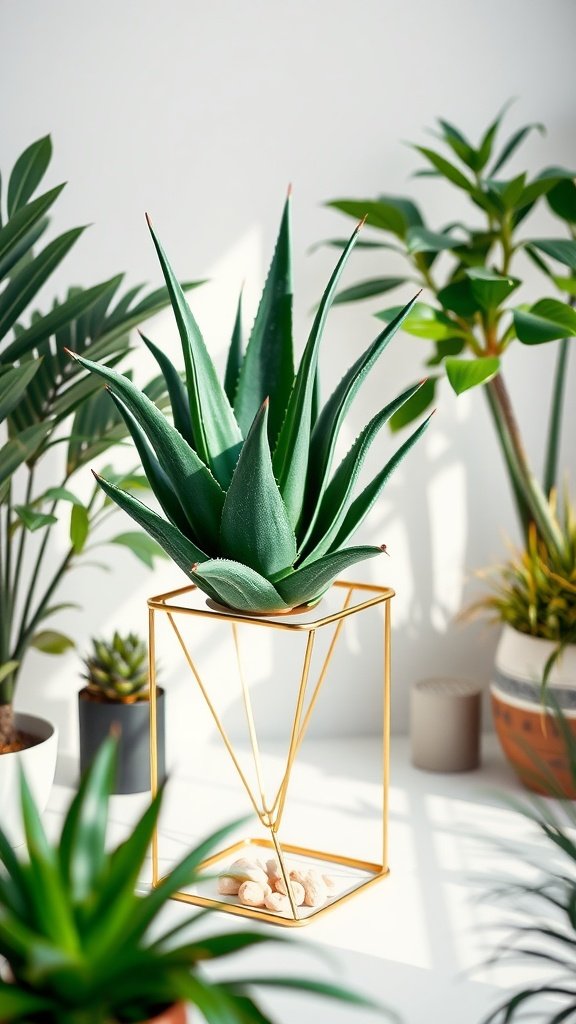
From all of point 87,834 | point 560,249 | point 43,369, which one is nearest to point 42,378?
point 43,369

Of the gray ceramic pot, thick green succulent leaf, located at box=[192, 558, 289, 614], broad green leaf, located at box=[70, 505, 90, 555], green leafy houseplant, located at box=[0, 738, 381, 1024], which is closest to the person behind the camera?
green leafy houseplant, located at box=[0, 738, 381, 1024]

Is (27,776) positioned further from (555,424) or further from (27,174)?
(555,424)

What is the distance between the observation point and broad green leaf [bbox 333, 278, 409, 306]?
2.00m

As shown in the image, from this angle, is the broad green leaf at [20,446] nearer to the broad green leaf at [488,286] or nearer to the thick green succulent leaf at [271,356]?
the thick green succulent leaf at [271,356]

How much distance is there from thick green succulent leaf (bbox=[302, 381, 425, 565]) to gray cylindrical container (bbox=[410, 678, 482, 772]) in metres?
0.72

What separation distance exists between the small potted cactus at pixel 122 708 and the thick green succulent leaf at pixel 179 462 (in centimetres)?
55

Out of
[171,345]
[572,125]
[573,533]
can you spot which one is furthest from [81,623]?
[572,125]

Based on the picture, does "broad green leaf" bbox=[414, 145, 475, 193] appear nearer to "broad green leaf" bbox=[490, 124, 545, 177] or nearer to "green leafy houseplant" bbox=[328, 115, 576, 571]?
"green leafy houseplant" bbox=[328, 115, 576, 571]

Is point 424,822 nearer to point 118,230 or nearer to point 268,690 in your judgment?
point 268,690

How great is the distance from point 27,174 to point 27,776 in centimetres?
84

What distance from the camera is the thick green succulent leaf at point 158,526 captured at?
1360mm

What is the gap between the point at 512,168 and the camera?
2252 millimetres

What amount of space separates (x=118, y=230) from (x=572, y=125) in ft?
2.93

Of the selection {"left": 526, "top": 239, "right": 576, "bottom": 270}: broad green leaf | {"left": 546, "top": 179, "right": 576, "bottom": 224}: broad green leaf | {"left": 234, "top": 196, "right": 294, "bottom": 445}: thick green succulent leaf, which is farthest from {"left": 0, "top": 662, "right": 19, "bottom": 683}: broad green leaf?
{"left": 546, "top": 179, "right": 576, "bottom": 224}: broad green leaf
